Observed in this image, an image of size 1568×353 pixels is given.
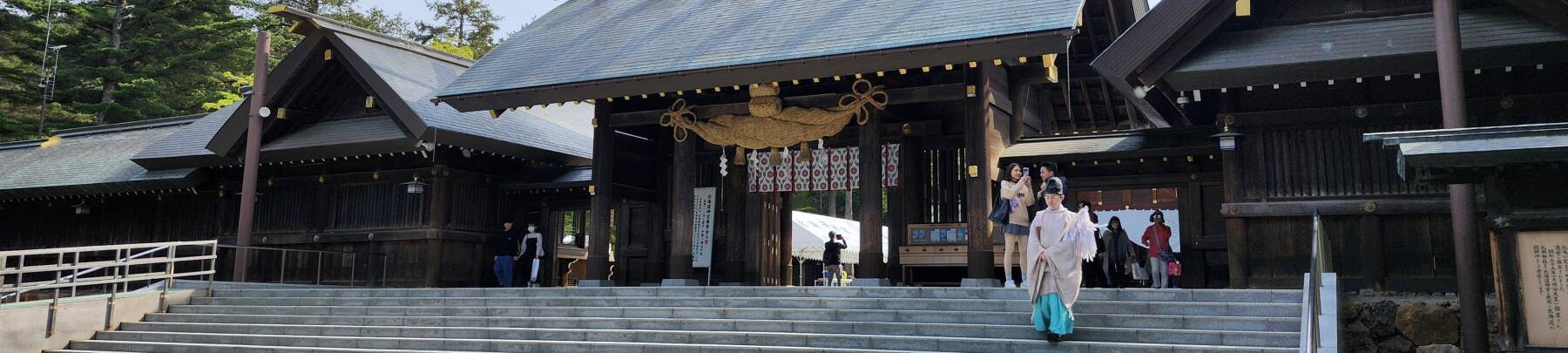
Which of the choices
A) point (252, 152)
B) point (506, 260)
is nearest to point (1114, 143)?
point (506, 260)

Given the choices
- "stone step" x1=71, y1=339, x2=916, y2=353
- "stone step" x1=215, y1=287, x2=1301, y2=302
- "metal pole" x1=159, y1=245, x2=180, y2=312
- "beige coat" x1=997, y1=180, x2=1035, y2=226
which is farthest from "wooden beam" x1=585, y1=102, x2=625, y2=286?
"beige coat" x1=997, y1=180, x2=1035, y2=226

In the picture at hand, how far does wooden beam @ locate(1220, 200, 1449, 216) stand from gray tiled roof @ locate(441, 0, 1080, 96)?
2.84m

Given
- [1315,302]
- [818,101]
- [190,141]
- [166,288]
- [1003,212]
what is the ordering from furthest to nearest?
[190,141] → [818,101] → [166,288] → [1003,212] → [1315,302]

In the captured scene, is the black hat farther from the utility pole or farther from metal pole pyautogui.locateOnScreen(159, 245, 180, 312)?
the utility pole

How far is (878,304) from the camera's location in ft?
34.8

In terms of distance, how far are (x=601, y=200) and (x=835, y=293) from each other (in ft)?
17.9

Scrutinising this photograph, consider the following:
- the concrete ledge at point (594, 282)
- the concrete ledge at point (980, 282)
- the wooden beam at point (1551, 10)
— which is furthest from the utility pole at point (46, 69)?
the wooden beam at point (1551, 10)

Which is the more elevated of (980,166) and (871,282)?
(980,166)

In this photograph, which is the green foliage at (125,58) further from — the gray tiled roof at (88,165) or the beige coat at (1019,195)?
the beige coat at (1019,195)

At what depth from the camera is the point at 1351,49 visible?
11055 millimetres

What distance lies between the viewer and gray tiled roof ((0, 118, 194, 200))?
20.3 m

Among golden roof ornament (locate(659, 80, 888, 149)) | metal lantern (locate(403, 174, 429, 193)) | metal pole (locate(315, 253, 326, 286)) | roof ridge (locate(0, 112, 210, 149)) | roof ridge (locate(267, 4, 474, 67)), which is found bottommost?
metal pole (locate(315, 253, 326, 286))

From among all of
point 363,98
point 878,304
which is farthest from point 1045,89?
point 363,98

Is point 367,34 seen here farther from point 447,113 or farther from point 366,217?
point 366,217
